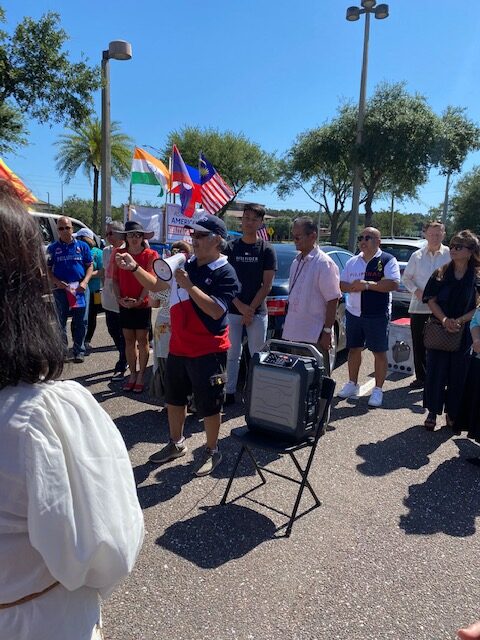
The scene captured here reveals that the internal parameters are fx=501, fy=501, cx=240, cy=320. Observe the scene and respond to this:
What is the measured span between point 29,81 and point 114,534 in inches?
471

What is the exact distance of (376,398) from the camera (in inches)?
213

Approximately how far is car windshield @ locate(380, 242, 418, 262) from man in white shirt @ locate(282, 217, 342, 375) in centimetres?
806

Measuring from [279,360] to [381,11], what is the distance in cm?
1578

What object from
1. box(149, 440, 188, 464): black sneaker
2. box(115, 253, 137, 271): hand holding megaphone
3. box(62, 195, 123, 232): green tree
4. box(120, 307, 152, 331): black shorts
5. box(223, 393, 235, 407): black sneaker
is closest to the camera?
box(115, 253, 137, 271): hand holding megaphone

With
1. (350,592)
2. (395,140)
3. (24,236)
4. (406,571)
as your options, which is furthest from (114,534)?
(395,140)

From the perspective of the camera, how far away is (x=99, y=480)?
1028 mm

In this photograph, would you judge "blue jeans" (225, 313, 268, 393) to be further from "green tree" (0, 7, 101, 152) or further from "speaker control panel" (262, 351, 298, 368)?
"green tree" (0, 7, 101, 152)

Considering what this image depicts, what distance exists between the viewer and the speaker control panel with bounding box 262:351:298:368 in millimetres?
3111

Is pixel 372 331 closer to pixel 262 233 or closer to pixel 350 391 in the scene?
pixel 350 391

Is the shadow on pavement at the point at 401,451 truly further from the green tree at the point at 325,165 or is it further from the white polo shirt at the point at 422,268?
the green tree at the point at 325,165

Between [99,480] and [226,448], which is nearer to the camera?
[99,480]

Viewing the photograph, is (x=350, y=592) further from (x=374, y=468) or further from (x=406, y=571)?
(x=374, y=468)

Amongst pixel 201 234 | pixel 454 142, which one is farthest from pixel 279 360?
pixel 454 142

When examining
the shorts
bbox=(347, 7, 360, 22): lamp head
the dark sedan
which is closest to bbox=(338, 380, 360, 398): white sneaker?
the dark sedan
